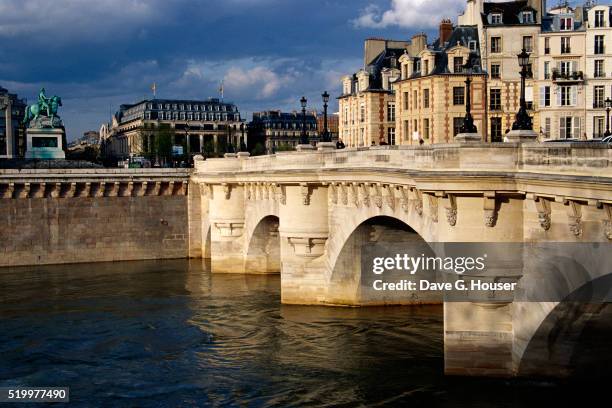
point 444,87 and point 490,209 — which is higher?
point 444,87

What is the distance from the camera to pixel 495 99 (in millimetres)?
60000

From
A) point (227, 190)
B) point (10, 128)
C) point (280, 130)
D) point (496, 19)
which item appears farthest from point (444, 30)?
point (10, 128)

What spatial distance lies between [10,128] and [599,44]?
437 feet

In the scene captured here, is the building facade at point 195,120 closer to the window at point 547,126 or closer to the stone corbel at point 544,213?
the window at point 547,126

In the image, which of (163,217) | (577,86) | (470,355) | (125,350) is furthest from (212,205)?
(470,355)

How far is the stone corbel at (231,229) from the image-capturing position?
5075 centimetres

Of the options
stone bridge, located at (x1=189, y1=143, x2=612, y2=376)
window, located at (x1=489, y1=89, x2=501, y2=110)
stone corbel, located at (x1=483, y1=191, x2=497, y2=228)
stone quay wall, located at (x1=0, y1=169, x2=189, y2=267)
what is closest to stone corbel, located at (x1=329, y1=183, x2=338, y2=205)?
stone bridge, located at (x1=189, y1=143, x2=612, y2=376)

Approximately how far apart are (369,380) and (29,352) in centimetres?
1330

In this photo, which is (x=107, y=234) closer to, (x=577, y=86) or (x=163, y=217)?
(x=163, y=217)

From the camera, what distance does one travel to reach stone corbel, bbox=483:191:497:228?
21.5 meters

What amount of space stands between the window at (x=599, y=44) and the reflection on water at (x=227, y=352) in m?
29.0

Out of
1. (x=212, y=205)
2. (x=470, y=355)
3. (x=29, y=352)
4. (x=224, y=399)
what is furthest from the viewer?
(x=212, y=205)

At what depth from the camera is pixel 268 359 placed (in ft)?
97.0

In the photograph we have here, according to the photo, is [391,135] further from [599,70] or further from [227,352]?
[227,352]
